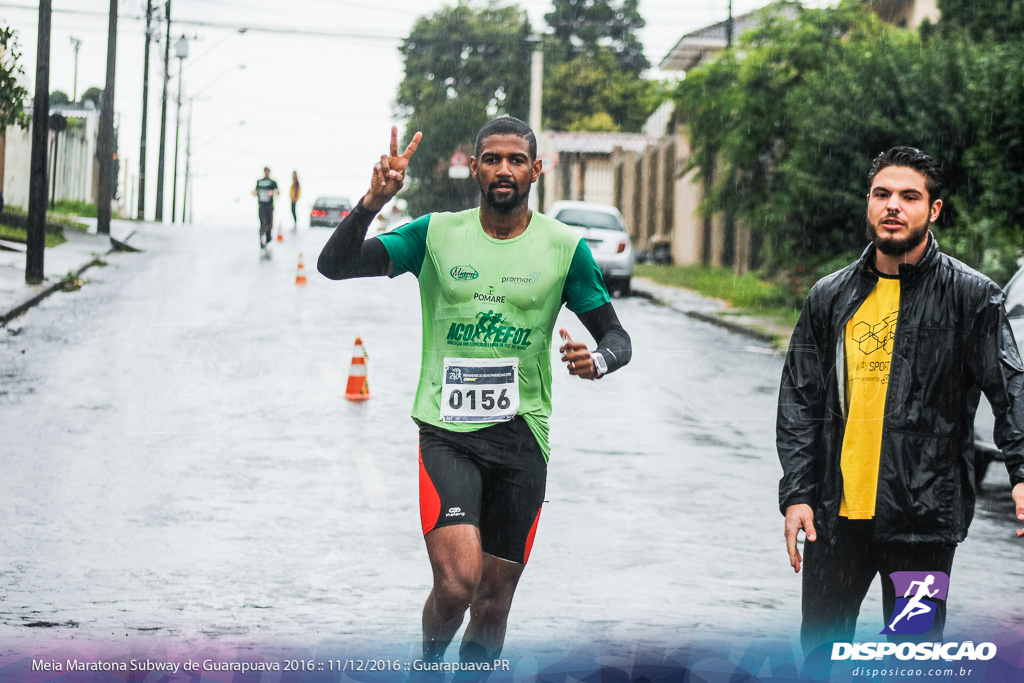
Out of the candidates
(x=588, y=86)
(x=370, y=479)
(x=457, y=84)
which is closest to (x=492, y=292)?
(x=370, y=479)

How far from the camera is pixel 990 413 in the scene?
911 centimetres

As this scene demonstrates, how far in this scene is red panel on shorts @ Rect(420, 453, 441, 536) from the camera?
4615 mm

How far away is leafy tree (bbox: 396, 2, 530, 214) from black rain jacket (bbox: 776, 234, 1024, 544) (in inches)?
2650

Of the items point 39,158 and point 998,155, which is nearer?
point 998,155

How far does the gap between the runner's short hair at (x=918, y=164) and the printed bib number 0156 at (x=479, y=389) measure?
128 centimetres

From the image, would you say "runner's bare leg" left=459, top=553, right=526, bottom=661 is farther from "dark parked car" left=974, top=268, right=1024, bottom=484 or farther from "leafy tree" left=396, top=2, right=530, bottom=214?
"leafy tree" left=396, top=2, right=530, bottom=214

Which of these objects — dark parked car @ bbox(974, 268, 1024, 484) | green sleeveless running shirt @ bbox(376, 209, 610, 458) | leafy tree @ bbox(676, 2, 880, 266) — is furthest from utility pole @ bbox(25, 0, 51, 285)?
green sleeveless running shirt @ bbox(376, 209, 610, 458)

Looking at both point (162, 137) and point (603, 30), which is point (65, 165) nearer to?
point (162, 137)

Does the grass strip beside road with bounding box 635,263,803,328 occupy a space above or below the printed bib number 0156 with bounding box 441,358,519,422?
above

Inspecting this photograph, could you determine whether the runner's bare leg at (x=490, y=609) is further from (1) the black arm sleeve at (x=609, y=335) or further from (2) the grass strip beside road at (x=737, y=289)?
(2) the grass strip beside road at (x=737, y=289)

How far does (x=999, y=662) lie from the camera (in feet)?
17.9

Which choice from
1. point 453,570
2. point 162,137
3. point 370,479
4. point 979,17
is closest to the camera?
point 453,570

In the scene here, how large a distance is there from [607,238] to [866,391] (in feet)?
75.2

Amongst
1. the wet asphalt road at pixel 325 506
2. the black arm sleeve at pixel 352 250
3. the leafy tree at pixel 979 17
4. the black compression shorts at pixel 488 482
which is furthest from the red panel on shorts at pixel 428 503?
the leafy tree at pixel 979 17
